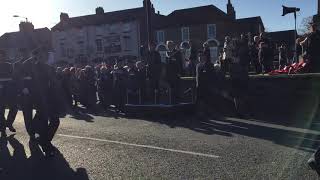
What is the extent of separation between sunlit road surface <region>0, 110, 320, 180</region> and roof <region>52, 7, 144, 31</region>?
46.6m

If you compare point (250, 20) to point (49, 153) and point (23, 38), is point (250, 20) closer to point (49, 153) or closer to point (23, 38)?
point (23, 38)

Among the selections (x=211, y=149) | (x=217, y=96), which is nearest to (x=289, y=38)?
(x=217, y=96)

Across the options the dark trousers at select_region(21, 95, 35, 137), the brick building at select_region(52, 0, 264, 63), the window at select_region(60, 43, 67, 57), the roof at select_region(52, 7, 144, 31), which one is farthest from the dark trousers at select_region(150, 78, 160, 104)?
the window at select_region(60, 43, 67, 57)

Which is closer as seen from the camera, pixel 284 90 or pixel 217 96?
pixel 284 90

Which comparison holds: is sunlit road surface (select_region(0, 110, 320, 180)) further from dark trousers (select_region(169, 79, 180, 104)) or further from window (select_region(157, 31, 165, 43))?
window (select_region(157, 31, 165, 43))

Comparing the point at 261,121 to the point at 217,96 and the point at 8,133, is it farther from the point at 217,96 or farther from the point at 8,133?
the point at 8,133

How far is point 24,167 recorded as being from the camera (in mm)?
7461

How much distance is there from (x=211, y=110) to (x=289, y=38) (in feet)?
182

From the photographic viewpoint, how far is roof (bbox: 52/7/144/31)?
56781 mm

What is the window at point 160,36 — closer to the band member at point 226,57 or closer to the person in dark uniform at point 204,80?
the band member at point 226,57

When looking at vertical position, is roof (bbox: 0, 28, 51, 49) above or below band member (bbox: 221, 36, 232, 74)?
above

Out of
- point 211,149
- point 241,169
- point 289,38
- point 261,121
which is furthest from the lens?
point 289,38

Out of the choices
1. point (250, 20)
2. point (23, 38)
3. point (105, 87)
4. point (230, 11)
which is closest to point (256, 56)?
point (105, 87)

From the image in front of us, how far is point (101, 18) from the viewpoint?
59.9 metres
